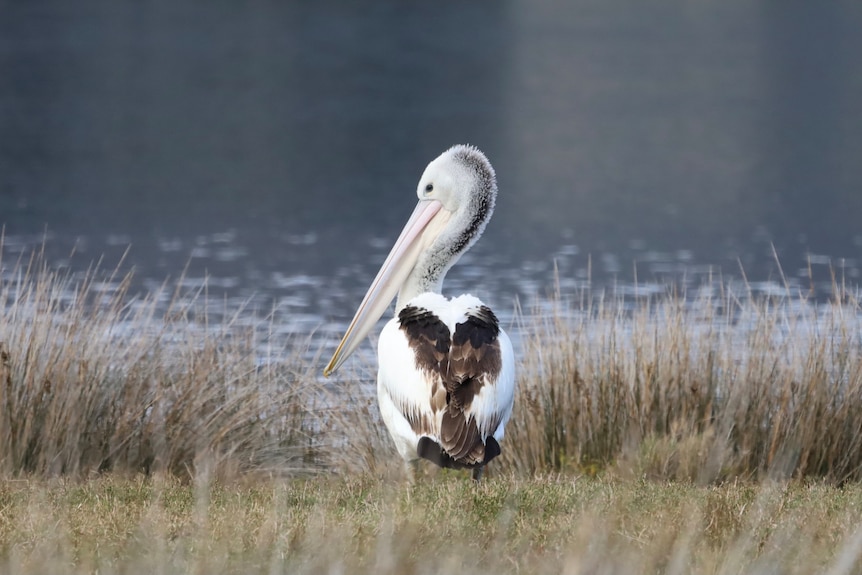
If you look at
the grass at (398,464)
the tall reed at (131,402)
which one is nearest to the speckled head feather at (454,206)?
the grass at (398,464)

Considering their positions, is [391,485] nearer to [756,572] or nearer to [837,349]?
[756,572]

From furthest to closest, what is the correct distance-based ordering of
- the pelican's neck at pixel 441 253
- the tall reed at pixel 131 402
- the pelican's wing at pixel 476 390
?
the tall reed at pixel 131 402 → the pelican's neck at pixel 441 253 → the pelican's wing at pixel 476 390

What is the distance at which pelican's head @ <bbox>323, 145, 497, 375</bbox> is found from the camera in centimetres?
787

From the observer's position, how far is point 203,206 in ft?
96.2

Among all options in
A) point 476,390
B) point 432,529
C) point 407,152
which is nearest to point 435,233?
point 476,390

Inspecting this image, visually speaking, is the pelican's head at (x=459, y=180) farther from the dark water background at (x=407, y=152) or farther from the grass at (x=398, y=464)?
the dark water background at (x=407, y=152)

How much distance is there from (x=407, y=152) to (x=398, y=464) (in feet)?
99.2

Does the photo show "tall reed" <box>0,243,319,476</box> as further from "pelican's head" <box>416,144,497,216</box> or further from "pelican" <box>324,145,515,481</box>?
"pelican's head" <box>416,144,497,216</box>

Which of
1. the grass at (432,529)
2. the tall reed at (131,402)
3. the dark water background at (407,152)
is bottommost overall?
the grass at (432,529)

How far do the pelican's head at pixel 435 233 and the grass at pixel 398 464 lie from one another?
100cm

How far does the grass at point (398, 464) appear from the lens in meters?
5.02

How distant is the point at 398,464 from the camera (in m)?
8.48

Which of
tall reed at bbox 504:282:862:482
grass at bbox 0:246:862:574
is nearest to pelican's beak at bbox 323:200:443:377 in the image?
grass at bbox 0:246:862:574

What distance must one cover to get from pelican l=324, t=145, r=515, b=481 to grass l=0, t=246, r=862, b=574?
0.25 m
